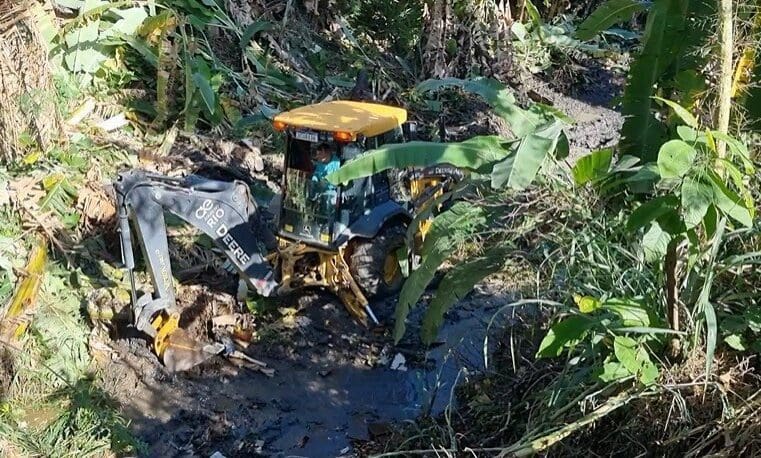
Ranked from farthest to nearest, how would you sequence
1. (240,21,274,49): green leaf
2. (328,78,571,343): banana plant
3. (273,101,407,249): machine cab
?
(240,21,274,49): green leaf, (273,101,407,249): machine cab, (328,78,571,343): banana plant

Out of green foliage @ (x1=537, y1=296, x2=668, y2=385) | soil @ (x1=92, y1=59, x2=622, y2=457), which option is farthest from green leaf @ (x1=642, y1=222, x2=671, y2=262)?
soil @ (x1=92, y1=59, x2=622, y2=457)

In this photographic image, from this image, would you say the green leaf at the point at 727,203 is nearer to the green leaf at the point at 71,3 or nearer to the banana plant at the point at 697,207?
the banana plant at the point at 697,207

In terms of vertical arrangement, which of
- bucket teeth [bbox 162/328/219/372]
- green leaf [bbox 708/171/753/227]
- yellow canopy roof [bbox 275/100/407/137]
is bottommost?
bucket teeth [bbox 162/328/219/372]

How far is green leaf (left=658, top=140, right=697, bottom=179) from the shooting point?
2959 millimetres

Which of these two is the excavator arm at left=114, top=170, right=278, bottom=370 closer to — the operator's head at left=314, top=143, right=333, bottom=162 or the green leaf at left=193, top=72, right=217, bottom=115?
the operator's head at left=314, top=143, right=333, bottom=162

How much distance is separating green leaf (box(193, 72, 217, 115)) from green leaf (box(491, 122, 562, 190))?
5.92m

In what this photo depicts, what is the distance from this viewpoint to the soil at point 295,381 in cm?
564

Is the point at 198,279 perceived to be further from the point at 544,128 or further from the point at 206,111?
the point at 544,128

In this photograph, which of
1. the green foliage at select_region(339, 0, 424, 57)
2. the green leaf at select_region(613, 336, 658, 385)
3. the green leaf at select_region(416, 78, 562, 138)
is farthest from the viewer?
the green foliage at select_region(339, 0, 424, 57)

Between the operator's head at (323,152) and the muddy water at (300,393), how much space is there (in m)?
1.46

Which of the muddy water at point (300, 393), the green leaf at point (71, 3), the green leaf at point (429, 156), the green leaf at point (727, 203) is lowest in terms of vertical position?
the muddy water at point (300, 393)

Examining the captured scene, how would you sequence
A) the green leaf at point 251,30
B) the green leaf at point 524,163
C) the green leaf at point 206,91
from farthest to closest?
the green leaf at point 251,30 → the green leaf at point 206,91 → the green leaf at point 524,163

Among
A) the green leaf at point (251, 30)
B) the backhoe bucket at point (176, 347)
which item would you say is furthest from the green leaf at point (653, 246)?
the green leaf at point (251, 30)

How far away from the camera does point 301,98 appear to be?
10.5 meters
